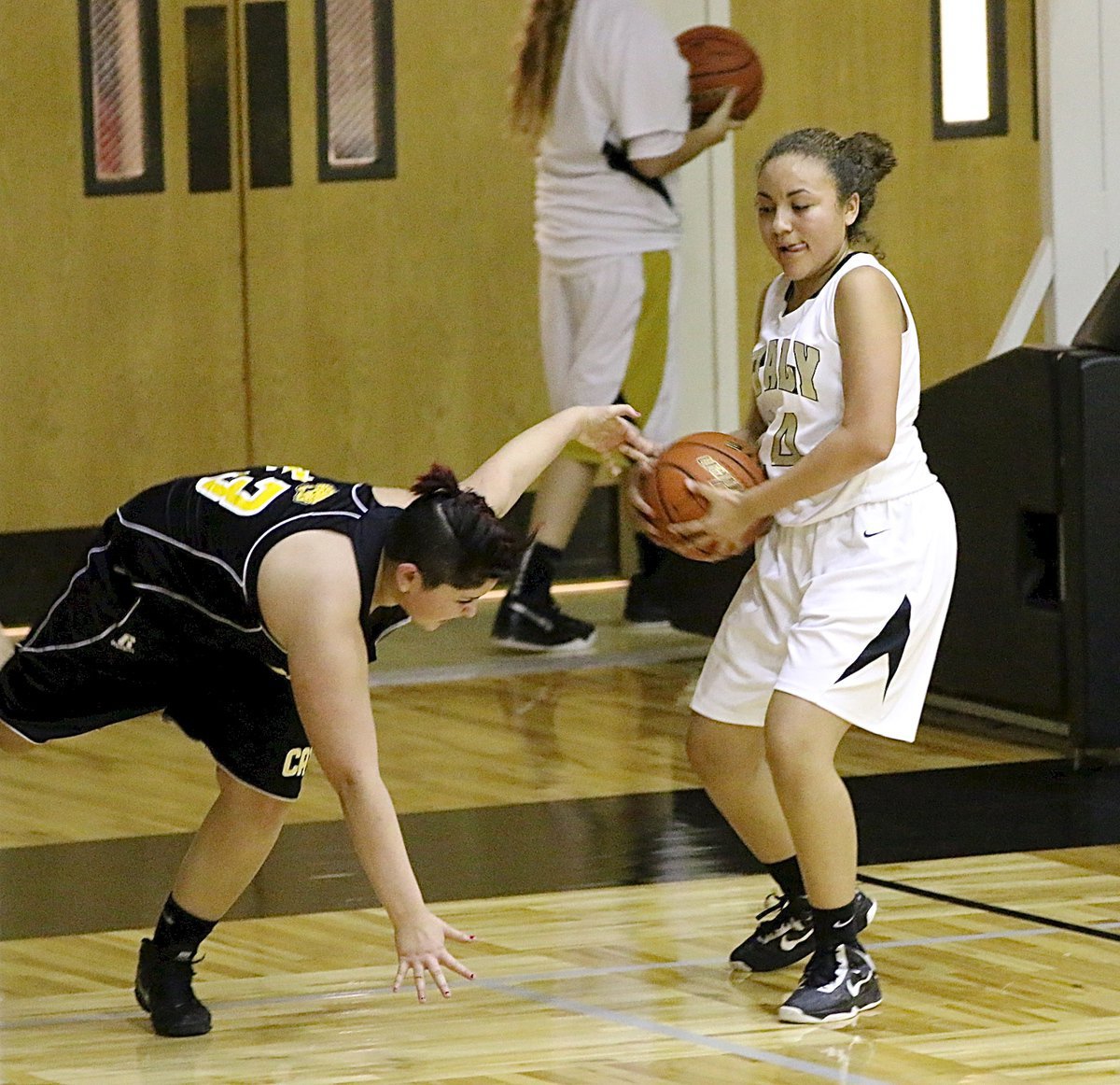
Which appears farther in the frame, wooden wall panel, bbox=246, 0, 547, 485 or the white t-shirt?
wooden wall panel, bbox=246, 0, 547, 485

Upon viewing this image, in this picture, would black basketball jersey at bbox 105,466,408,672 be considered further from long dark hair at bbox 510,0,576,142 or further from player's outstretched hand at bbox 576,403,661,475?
long dark hair at bbox 510,0,576,142

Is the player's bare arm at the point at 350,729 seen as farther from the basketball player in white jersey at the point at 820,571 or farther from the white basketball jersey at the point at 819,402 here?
the white basketball jersey at the point at 819,402

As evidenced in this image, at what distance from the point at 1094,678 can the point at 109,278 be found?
3038mm

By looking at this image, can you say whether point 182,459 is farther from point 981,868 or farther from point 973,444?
point 981,868

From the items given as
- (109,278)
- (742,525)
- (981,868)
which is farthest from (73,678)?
(109,278)

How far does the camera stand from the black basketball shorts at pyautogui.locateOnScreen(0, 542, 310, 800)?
304 centimetres

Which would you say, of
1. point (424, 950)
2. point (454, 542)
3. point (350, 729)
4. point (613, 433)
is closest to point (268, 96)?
point (613, 433)

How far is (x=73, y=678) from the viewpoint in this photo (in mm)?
3062

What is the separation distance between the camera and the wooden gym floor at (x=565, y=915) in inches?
117

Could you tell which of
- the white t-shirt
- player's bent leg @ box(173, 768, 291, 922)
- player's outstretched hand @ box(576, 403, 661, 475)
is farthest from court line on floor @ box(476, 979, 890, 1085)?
the white t-shirt

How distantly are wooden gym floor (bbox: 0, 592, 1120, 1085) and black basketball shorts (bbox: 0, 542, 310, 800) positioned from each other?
384 millimetres

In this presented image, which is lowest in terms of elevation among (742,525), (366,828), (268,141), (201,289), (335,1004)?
(335,1004)

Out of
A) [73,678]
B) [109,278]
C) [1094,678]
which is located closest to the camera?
[73,678]

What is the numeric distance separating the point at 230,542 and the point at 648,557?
3294 mm
